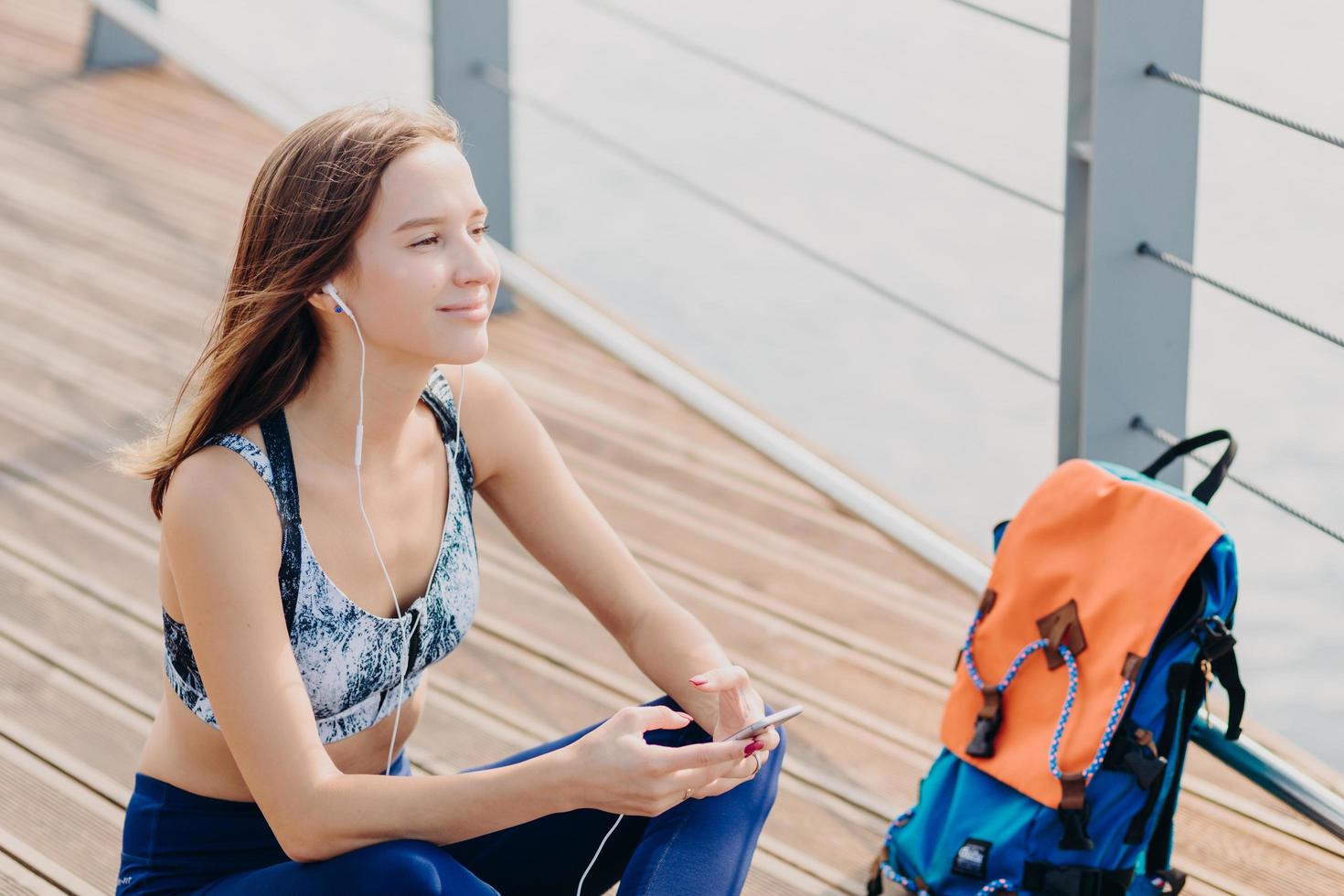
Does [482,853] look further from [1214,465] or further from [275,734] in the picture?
[1214,465]

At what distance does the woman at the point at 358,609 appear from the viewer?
135 cm

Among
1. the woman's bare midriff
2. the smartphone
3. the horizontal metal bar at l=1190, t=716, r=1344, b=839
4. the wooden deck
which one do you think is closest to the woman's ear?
the woman's bare midriff

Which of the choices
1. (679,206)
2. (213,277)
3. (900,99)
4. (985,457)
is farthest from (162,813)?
(900,99)

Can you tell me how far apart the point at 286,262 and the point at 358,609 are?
1.05 ft

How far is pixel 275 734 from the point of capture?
135cm

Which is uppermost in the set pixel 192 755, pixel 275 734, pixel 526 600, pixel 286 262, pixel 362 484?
pixel 286 262

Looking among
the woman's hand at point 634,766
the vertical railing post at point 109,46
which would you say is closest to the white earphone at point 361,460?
the woman's hand at point 634,766

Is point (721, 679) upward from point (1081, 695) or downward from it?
upward

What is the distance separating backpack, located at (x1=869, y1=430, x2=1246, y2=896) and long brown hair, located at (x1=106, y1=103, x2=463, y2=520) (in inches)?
34.3

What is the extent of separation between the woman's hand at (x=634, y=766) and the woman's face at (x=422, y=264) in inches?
Answer: 13.8

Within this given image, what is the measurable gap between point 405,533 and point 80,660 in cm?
99

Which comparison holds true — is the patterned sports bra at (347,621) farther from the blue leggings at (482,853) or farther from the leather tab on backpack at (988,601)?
the leather tab on backpack at (988,601)

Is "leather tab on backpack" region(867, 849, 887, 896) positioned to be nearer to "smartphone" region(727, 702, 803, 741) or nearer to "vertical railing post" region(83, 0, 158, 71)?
"smartphone" region(727, 702, 803, 741)

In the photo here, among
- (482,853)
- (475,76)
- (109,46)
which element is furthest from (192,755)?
(109,46)
